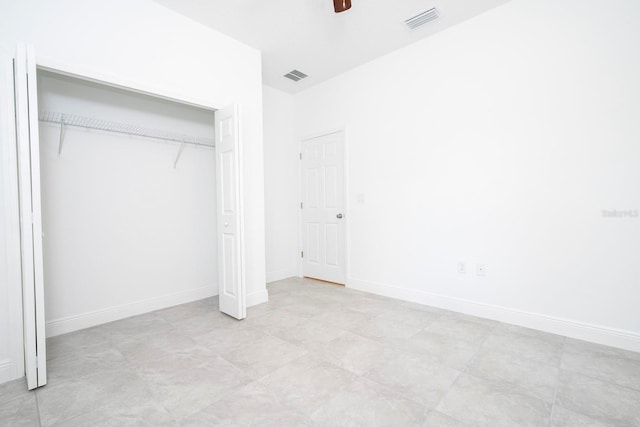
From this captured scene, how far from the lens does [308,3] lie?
2.73 metres

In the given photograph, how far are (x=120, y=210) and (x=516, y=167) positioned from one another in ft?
13.3

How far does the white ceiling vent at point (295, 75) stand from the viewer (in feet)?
13.5

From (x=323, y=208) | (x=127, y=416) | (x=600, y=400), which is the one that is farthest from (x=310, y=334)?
(x=323, y=208)

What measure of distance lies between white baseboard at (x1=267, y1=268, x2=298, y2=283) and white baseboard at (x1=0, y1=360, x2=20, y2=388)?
9.22ft

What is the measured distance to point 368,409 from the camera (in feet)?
5.44

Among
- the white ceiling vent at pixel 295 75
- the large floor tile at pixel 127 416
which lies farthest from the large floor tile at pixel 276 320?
the white ceiling vent at pixel 295 75

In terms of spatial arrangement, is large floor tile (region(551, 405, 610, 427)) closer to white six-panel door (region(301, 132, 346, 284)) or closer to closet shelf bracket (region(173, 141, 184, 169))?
white six-panel door (region(301, 132, 346, 284))

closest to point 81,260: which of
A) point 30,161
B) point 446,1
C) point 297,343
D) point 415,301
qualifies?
point 30,161

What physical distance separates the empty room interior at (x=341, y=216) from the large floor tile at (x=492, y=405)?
0.04 ft

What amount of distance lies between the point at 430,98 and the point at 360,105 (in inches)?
38.9

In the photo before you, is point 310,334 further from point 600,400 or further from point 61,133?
point 61,133

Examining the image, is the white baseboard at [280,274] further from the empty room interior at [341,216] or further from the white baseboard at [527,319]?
the white baseboard at [527,319]

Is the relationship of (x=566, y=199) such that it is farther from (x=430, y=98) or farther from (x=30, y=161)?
(x=30, y=161)

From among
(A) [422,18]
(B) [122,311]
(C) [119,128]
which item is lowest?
(B) [122,311]
